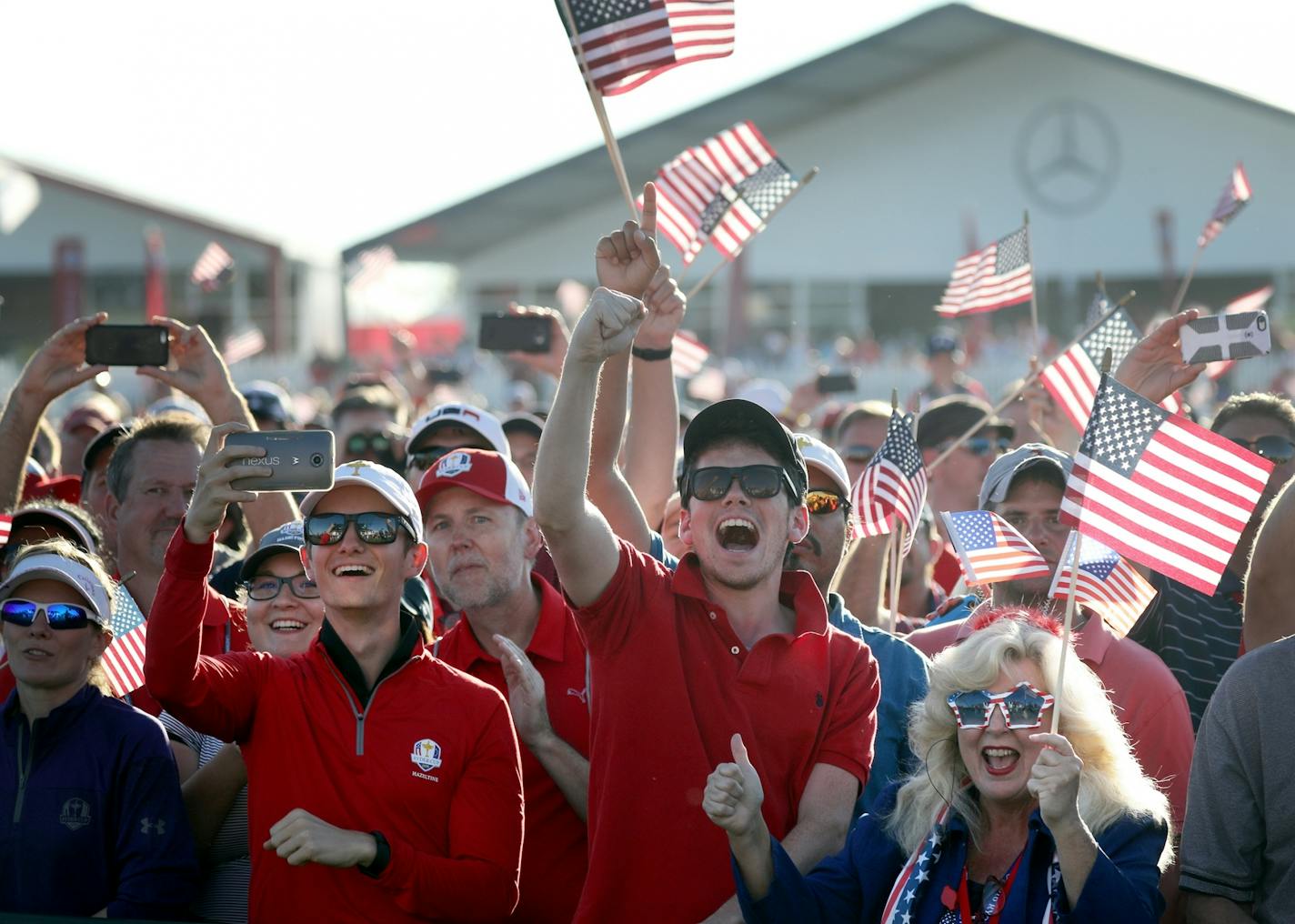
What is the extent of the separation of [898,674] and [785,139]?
3126 cm

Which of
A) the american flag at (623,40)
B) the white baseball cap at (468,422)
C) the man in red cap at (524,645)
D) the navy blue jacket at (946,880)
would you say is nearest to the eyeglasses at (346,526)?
the man in red cap at (524,645)

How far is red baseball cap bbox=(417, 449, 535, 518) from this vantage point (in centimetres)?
545

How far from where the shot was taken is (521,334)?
8.39 meters

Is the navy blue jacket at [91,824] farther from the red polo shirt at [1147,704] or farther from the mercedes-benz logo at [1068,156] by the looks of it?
the mercedes-benz logo at [1068,156]

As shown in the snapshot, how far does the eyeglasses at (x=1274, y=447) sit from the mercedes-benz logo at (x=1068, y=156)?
92.8 ft

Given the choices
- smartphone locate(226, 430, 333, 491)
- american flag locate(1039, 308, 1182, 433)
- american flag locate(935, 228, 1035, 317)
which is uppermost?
american flag locate(935, 228, 1035, 317)

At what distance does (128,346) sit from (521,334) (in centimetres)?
225

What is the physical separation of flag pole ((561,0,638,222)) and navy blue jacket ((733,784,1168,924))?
6.10 ft

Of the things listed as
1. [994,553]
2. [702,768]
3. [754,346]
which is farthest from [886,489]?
[754,346]

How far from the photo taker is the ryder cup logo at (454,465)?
215 inches

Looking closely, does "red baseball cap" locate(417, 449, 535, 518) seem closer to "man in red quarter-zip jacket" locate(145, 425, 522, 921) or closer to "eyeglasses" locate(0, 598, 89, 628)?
"man in red quarter-zip jacket" locate(145, 425, 522, 921)

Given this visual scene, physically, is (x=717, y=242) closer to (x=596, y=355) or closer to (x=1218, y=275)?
(x=596, y=355)

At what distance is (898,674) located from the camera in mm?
5160

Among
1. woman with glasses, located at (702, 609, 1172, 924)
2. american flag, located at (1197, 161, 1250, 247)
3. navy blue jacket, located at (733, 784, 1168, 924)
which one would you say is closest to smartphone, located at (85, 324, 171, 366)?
woman with glasses, located at (702, 609, 1172, 924)
